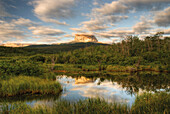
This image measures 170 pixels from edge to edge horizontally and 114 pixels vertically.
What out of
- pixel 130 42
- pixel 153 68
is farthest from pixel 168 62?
pixel 130 42

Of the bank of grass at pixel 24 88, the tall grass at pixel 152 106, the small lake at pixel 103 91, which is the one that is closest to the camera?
the tall grass at pixel 152 106

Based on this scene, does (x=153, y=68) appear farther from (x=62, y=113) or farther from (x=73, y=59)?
(x=62, y=113)

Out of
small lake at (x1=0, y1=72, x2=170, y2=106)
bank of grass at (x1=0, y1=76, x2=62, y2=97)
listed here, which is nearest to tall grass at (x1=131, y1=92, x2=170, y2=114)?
small lake at (x1=0, y1=72, x2=170, y2=106)

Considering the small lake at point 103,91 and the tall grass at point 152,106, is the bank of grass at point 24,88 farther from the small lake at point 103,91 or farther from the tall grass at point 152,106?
the tall grass at point 152,106

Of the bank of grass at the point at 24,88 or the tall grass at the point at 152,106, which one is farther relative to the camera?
the bank of grass at the point at 24,88

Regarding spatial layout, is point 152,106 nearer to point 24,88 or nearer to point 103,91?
point 103,91

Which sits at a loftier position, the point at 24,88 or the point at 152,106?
the point at 152,106

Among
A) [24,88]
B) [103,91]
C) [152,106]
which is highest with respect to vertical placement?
[152,106]

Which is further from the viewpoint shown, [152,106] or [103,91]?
→ [103,91]

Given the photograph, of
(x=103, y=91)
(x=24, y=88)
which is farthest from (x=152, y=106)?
(x=24, y=88)

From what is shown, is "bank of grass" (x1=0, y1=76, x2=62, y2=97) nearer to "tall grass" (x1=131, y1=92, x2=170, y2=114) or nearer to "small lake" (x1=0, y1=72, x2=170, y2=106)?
"small lake" (x1=0, y1=72, x2=170, y2=106)

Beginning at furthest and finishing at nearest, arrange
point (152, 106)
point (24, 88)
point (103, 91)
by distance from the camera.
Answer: point (103, 91), point (24, 88), point (152, 106)

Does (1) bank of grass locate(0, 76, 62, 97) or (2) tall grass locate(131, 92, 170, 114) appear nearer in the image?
(2) tall grass locate(131, 92, 170, 114)

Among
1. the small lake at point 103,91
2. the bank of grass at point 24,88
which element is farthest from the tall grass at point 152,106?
the bank of grass at point 24,88
